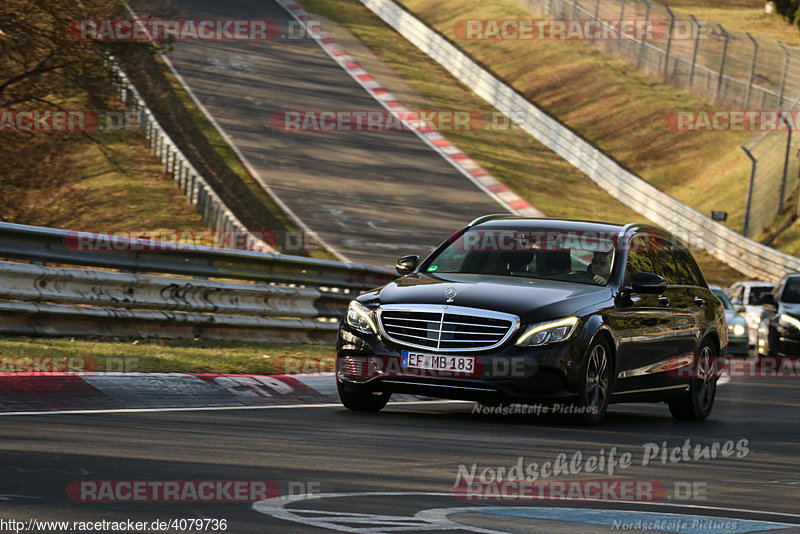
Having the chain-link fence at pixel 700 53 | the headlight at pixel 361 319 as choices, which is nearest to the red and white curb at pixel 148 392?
the headlight at pixel 361 319

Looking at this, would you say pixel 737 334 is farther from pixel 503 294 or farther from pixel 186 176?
pixel 503 294

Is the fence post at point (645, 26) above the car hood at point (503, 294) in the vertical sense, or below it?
above

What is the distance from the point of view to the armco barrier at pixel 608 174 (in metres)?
36.8

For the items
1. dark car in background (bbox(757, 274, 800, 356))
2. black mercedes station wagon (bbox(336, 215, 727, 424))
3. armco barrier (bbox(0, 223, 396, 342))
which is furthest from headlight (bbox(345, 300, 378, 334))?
dark car in background (bbox(757, 274, 800, 356))

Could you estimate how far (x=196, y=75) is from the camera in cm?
5203

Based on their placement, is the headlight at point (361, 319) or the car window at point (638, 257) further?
the car window at point (638, 257)

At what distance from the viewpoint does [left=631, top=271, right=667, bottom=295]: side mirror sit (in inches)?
476

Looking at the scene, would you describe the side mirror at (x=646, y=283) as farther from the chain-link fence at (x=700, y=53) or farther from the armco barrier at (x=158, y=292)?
the chain-link fence at (x=700, y=53)

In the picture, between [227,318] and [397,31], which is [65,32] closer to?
[227,318]

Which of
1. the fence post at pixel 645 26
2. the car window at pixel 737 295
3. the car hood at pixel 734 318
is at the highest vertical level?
the fence post at pixel 645 26

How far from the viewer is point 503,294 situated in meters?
11.3

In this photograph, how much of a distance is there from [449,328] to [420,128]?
38644 millimetres

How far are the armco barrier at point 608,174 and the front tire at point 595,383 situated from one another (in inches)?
959

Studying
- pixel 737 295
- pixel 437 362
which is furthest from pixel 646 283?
pixel 737 295
